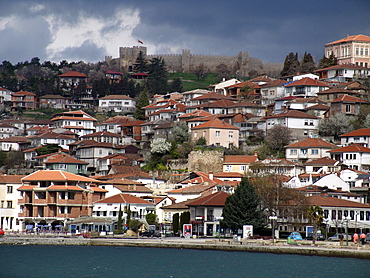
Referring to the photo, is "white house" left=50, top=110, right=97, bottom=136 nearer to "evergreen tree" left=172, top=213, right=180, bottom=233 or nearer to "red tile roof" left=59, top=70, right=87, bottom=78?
"red tile roof" left=59, top=70, right=87, bottom=78

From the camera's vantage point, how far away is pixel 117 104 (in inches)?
5202

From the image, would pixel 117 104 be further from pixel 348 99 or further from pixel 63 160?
pixel 348 99

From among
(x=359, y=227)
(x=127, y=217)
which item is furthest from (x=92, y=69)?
(x=359, y=227)

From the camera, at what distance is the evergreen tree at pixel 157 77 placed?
459 feet

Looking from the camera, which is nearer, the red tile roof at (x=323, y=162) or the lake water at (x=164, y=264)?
the lake water at (x=164, y=264)

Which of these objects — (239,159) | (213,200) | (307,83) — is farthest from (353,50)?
A: (213,200)

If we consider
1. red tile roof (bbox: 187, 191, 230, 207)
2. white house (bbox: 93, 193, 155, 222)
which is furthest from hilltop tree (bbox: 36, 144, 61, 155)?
red tile roof (bbox: 187, 191, 230, 207)

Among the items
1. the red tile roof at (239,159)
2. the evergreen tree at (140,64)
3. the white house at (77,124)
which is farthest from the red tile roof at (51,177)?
the evergreen tree at (140,64)

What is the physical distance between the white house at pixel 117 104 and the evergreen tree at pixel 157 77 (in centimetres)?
744

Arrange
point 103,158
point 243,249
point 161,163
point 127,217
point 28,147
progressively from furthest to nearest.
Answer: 1. point 28,147
2. point 103,158
3. point 161,163
4. point 127,217
5. point 243,249

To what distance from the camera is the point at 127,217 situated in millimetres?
69188

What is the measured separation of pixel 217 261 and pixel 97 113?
7868 cm

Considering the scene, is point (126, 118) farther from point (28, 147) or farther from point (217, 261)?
point (217, 261)

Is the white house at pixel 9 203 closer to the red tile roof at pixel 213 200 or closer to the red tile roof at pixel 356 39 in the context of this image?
the red tile roof at pixel 213 200
